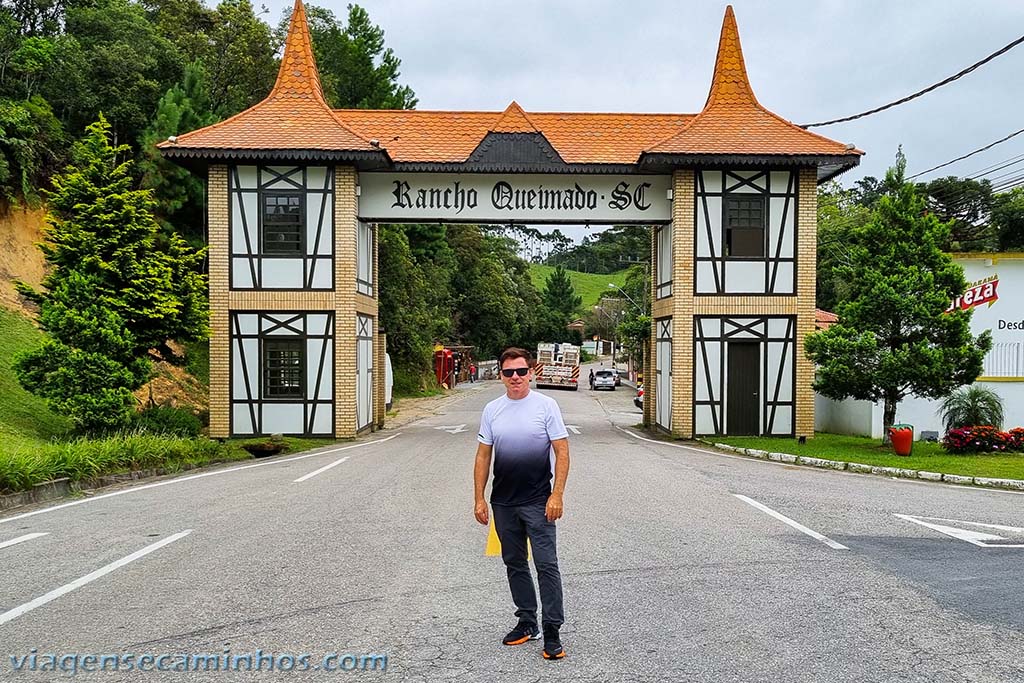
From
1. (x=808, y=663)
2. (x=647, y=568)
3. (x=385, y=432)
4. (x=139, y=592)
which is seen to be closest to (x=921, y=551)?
(x=647, y=568)

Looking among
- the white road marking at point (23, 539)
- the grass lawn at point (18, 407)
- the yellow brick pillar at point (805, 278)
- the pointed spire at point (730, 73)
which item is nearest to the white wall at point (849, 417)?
the yellow brick pillar at point (805, 278)

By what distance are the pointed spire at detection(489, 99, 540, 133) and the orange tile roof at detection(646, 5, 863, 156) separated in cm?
331

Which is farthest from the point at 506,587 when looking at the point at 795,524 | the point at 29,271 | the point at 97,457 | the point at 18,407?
the point at 29,271

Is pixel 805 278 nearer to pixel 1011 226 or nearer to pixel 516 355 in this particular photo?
pixel 516 355

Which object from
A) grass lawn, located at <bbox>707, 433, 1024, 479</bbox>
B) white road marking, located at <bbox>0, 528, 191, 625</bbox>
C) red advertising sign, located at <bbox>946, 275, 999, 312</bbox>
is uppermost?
red advertising sign, located at <bbox>946, 275, 999, 312</bbox>

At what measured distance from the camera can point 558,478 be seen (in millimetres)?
5477

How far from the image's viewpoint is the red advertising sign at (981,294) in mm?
24116

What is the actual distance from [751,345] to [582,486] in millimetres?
11253

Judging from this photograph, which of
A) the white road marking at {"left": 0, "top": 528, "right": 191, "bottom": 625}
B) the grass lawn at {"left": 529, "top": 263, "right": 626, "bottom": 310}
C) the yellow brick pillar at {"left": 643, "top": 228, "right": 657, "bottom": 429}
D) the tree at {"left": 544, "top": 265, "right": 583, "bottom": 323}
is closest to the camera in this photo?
the white road marking at {"left": 0, "top": 528, "right": 191, "bottom": 625}

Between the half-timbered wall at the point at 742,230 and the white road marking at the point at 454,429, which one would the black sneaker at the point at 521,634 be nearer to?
the half-timbered wall at the point at 742,230

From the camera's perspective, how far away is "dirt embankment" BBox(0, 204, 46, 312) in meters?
24.6

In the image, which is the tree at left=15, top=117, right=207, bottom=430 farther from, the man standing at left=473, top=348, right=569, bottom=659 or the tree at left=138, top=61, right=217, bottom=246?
the man standing at left=473, top=348, right=569, bottom=659

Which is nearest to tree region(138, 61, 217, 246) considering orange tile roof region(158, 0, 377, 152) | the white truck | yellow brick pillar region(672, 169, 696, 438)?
orange tile roof region(158, 0, 377, 152)

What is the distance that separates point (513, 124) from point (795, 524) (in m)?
16.4
